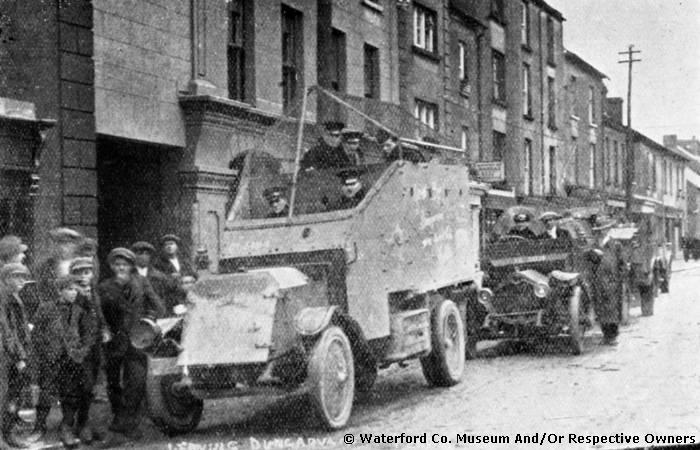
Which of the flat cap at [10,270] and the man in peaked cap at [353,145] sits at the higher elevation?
the man in peaked cap at [353,145]

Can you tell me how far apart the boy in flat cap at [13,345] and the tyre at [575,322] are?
7383mm

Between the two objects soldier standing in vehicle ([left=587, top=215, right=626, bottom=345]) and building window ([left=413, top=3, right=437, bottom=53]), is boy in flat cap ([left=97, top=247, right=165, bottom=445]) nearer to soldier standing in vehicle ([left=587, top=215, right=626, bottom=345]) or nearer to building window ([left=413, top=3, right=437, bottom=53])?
soldier standing in vehicle ([left=587, top=215, right=626, bottom=345])

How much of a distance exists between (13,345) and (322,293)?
106 inches

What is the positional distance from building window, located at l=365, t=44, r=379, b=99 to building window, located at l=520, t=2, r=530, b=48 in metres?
10.7

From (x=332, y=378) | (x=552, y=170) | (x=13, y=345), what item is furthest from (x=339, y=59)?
(x=552, y=170)

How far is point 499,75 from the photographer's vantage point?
95.1ft

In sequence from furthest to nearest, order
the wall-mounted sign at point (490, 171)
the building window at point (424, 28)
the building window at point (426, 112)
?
the building window at point (424, 28) → the building window at point (426, 112) → the wall-mounted sign at point (490, 171)

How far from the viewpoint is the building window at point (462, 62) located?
25959 millimetres

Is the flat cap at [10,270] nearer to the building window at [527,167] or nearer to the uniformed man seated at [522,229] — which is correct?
the uniformed man seated at [522,229]

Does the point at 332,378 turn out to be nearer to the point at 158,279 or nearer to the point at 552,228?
the point at 158,279

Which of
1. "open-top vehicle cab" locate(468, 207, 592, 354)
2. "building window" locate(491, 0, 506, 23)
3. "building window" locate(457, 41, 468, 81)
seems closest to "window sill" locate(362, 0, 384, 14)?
"building window" locate(457, 41, 468, 81)

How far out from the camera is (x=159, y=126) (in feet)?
43.7

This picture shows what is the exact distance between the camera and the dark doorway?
13.8 meters

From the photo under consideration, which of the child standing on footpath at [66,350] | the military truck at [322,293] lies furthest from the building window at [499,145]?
the child standing on footpath at [66,350]
